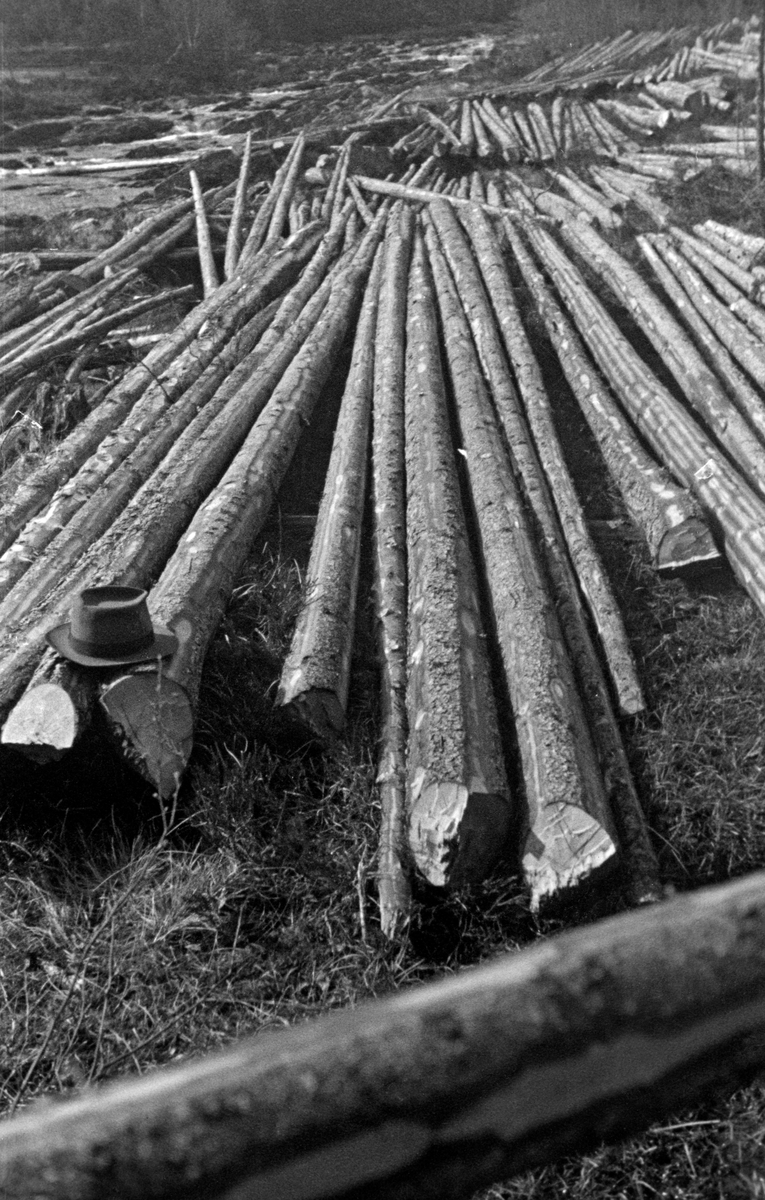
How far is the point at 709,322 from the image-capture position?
8.44 meters

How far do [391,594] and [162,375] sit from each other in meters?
3.97

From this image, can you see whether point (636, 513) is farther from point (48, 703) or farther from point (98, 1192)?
point (98, 1192)

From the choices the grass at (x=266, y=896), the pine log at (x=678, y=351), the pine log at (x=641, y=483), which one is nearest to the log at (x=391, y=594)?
the grass at (x=266, y=896)

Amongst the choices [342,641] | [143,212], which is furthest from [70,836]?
[143,212]

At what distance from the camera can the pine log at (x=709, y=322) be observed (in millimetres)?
6995

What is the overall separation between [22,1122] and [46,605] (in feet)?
13.5

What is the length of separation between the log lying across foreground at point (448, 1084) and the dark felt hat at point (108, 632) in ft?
10.0

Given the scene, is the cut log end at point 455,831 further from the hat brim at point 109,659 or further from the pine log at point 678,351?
the pine log at point 678,351

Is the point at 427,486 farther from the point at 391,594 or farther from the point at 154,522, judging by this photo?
the point at 154,522

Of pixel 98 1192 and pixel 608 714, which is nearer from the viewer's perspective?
pixel 98 1192

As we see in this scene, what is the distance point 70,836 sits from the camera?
167 inches

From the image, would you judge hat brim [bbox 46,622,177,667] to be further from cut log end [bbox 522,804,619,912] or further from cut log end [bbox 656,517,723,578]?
cut log end [bbox 656,517,723,578]

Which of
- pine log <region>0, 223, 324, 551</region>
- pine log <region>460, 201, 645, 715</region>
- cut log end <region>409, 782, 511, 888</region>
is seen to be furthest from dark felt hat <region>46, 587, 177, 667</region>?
pine log <region>0, 223, 324, 551</region>

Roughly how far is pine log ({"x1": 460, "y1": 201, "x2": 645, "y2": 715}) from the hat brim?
7.00 feet
